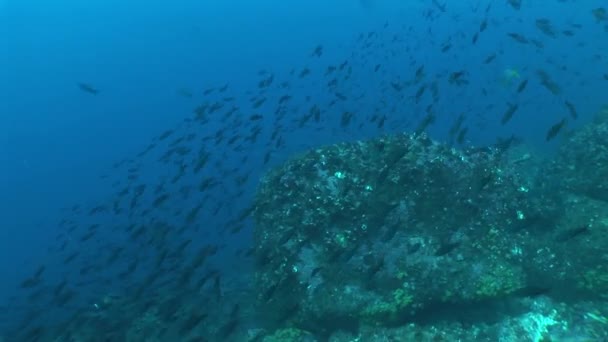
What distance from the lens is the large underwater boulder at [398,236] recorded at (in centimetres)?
932

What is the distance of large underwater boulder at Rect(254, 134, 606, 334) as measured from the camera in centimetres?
932

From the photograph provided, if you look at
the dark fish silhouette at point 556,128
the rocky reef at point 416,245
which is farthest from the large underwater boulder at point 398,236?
the dark fish silhouette at point 556,128

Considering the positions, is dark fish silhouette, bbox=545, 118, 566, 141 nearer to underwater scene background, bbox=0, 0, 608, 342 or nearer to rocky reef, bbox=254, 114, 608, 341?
underwater scene background, bbox=0, 0, 608, 342

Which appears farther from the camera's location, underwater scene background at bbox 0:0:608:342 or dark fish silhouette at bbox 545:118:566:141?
underwater scene background at bbox 0:0:608:342

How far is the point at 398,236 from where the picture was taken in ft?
32.7

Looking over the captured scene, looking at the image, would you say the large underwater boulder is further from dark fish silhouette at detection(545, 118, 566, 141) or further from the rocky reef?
dark fish silhouette at detection(545, 118, 566, 141)

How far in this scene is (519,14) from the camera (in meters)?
68.9

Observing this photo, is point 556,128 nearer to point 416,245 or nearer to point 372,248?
point 416,245

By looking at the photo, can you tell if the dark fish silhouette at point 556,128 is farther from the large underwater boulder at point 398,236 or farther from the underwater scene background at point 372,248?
the large underwater boulder at point 398,236

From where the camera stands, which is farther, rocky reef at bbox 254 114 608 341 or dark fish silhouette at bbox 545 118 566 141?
rocky reef at bbox 254 114 608 341

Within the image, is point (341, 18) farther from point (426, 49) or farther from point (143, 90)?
point (143, 90)

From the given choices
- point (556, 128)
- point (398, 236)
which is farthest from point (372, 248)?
point (556, 128)

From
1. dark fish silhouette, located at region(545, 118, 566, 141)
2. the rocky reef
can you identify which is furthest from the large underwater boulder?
dark fish silhouette, located at region(545, 118, 566, 141)

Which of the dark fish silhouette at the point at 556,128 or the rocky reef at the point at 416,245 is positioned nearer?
the dark fish silhouette at the point at 556,128
